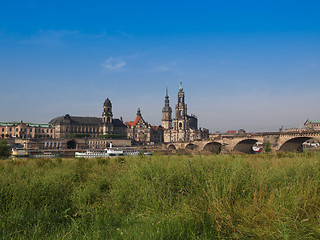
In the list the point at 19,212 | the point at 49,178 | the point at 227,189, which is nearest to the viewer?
the point at 227,189

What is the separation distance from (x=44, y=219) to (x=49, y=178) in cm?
304

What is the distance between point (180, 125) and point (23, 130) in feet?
223

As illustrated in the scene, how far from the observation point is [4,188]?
27.6ft

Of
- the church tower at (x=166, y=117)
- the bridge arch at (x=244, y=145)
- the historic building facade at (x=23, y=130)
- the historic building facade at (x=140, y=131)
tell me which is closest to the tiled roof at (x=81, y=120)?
the historic building facade at (x=23, y=130)

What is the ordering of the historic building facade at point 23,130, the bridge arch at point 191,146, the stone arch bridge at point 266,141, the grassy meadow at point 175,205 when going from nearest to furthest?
the grassy meadow at point 175,205
the stone arch bridge at point 266,141
the bridge arch at point 191,146
the historic building facade at point 23,130

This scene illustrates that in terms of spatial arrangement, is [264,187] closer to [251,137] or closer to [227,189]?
[227,189]

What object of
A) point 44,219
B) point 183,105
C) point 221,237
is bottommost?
point 44,219

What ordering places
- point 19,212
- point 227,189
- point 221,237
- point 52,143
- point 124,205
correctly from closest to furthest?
point 221,237
point 227,189
point 19,212
point 124,205
point 52,143

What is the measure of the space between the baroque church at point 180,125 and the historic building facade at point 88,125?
81.0 feet

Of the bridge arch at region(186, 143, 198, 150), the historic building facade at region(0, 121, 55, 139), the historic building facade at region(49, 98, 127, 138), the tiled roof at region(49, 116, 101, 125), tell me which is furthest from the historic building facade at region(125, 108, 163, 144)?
the bridge arch at region(186, 143, 198, 150)

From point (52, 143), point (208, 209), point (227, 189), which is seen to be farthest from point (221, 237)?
point (52, 143)

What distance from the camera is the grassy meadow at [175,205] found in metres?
4.73

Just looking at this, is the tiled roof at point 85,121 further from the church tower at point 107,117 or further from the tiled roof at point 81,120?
the church tower at point 107,117

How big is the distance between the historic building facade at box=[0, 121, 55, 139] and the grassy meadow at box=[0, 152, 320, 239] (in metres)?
95.8
